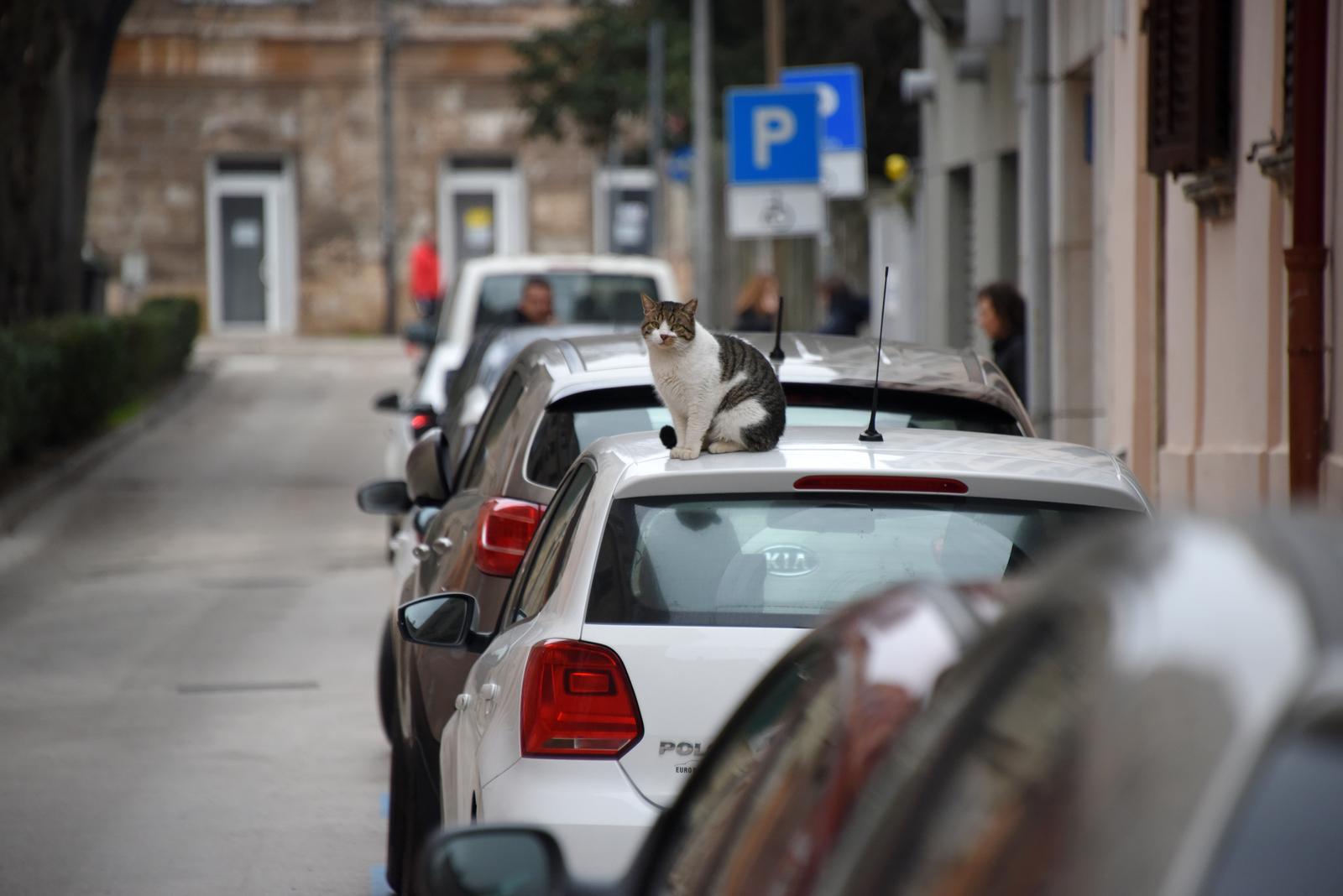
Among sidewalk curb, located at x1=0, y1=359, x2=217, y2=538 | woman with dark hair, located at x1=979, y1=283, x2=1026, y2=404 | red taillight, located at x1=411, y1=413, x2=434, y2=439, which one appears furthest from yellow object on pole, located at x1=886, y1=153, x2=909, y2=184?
red taillight, located at x1=411, y1=413, x2=434, y2=439

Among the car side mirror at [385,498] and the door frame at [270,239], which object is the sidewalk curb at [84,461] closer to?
the car side mirror at [385,498]

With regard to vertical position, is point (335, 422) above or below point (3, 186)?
below

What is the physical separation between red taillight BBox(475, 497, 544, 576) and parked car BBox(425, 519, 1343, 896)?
4.27 m

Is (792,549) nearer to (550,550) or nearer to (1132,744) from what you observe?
(550,550)

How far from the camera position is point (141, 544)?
16.0 m

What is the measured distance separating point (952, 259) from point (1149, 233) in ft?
28.5

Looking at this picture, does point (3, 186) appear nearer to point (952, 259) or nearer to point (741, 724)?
point (952, 259)

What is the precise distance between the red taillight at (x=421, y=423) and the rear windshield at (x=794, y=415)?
607cm

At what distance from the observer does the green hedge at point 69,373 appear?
17297 mm

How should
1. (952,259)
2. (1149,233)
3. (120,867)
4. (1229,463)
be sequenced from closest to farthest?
(120,867)
(1229,463)
(1149,233)
(952,259)

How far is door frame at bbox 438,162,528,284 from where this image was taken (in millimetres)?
43625

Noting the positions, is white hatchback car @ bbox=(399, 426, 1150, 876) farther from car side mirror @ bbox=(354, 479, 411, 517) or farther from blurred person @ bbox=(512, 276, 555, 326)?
blurred person @ bbox=(512, 276, 555, 326)

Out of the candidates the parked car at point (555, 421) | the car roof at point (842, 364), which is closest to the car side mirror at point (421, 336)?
the parked car at point (555, 421)

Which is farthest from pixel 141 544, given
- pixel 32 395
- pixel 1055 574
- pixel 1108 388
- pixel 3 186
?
pixel 1055 574
